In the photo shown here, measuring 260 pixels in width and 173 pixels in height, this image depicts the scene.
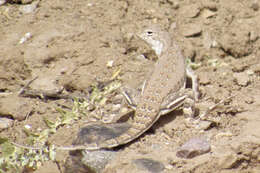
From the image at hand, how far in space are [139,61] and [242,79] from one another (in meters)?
1.85

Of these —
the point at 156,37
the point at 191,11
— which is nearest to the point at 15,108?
the point at 156,37

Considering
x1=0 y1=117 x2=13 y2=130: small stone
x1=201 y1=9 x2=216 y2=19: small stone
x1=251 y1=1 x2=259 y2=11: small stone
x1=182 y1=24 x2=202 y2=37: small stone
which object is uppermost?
x1=251 y1=1 x2=259 y2=11: small stone

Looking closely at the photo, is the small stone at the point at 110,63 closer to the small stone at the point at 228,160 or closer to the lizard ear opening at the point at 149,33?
the lizard ear opening at the point at 149,33

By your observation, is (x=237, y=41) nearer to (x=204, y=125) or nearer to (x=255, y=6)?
(x=255, y=6)

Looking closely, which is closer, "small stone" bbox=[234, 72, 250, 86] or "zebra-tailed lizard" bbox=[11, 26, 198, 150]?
"zebra-tailed lizard" bbox=[11, 26, 198, 150]

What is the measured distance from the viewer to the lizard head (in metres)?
6.83

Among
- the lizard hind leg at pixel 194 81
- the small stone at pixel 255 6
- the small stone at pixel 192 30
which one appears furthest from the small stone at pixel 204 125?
the small stone at pixel 255 6

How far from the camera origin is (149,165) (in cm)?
461

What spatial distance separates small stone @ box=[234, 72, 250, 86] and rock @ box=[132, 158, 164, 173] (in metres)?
2.48

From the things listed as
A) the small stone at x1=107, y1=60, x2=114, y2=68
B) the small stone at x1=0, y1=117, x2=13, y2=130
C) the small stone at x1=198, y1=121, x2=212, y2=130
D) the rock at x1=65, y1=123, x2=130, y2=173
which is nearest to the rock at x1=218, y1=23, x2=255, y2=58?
the small stone at x1=107, y1=60, x2=114, y2=68

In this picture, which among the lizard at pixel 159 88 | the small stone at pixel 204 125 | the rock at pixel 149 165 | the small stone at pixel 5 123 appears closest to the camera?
the rock at pixel 149 165

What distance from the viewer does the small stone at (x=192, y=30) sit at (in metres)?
7.45

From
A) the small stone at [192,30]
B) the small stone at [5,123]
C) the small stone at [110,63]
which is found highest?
the small stone at [192,30]

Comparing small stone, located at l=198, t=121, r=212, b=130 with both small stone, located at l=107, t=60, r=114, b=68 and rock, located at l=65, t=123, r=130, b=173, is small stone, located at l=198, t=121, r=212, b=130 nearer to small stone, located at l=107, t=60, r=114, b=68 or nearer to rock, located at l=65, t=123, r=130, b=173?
rock, located at l=65, t=123, r=130, b=173
